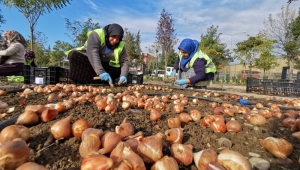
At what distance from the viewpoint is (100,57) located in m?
4.23

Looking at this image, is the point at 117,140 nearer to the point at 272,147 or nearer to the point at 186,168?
the point at 186,168

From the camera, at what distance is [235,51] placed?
18.7 metres

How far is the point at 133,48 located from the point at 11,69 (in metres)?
16.8

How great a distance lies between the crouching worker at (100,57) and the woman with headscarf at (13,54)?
223 centimetres

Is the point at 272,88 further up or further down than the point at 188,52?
further down

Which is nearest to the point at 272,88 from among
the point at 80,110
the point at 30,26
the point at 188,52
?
the point at 188,52

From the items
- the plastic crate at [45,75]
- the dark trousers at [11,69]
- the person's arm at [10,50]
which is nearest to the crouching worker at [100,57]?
the plastic crate at [45,75]

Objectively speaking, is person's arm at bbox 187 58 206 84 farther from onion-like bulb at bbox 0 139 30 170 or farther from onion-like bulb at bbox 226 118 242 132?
onion-like bulb at bbox 0 139 30 170

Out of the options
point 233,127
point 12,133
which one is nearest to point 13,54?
point 12,133

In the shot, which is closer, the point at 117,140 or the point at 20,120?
the point at 117,140

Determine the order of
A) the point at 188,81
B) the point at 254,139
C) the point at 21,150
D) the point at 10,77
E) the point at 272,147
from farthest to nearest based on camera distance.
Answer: the point at 10,77 → the point at 188,81 → the point at 254,139 → the point at 272,147 → the point at 21,150

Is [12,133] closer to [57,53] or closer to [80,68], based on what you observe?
[80,68]

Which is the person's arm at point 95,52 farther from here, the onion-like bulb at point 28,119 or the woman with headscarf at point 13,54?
A: the woman with headscarf at point 13,54

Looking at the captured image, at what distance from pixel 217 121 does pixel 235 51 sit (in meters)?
19.3
